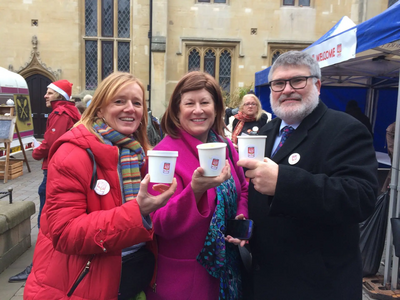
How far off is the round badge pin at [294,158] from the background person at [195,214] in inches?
12.5

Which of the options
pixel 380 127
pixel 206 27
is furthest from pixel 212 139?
pixel 206 27

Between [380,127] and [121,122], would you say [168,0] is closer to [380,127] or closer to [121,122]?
[380,127]

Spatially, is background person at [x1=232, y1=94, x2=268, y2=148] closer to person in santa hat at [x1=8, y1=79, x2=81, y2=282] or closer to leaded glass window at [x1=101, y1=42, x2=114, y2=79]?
person in santa hat at [x1=8, y1=79, x2=81, y2=282]

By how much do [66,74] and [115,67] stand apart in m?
2.09

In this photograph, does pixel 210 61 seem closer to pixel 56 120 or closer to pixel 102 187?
pixel 56 120

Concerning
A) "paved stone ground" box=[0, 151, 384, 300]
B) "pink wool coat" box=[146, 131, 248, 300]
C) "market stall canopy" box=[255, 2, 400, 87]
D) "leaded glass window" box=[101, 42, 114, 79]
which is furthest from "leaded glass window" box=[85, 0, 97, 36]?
"pink wool coat" box=[146, 131, 248, 300]

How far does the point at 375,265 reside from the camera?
11.3 feet

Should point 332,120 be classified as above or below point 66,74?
below

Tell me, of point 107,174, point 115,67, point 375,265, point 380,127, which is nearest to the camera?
point 107,174

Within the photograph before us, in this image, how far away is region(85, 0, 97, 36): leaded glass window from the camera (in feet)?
45.0

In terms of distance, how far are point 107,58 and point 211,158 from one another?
14196mm

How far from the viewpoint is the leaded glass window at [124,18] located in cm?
1381

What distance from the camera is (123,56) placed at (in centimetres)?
1418

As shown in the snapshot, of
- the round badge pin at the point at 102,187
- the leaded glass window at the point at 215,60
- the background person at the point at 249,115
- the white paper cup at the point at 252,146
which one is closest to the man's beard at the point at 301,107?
the white paper cup at the point at 252,146
